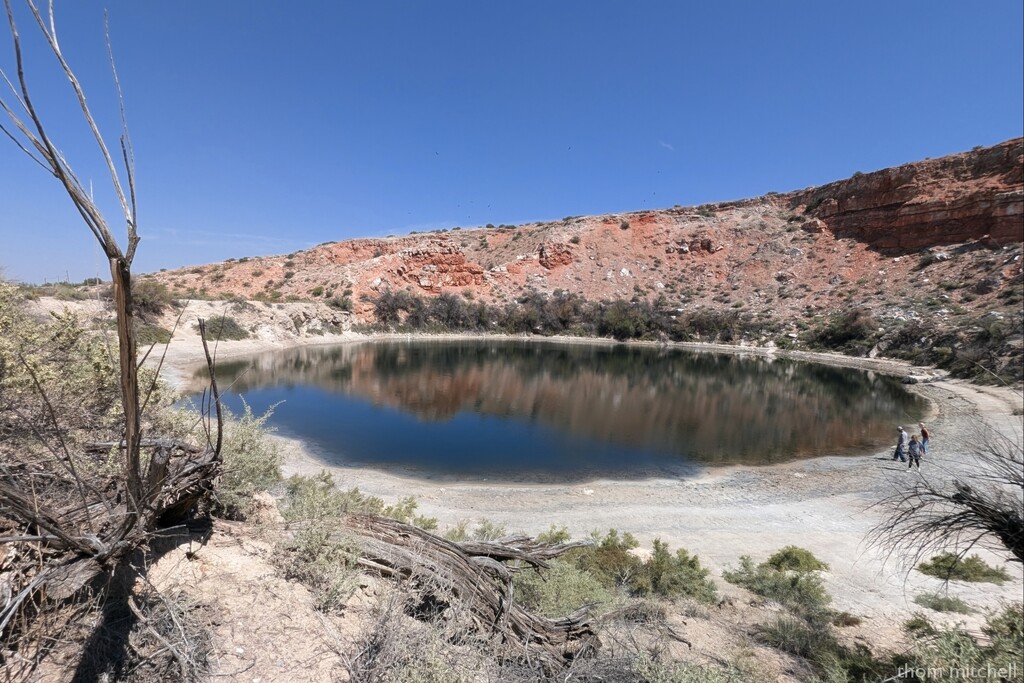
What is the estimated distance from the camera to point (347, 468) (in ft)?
40.4

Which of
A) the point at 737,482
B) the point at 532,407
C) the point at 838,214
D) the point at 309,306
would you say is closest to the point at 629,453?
the point at 737,482

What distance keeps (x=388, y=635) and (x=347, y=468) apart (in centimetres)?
1001

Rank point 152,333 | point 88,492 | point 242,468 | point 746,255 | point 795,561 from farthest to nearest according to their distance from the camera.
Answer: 1. point 746,255
2. point 152,333
3. point 795,561
4. point 242,468
5. point 88,492

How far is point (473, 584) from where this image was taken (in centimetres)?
383

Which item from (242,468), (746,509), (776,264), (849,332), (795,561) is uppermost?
(776,264)

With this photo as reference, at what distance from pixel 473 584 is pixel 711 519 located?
23.6 ft

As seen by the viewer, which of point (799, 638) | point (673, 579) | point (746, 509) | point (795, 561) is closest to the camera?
point (799, 638)

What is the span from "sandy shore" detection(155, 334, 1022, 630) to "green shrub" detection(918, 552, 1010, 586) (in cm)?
13

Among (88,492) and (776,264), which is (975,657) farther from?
(776,264)

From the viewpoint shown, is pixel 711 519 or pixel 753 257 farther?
pixel 753 257

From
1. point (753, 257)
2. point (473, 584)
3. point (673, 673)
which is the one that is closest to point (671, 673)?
point (673, 673)

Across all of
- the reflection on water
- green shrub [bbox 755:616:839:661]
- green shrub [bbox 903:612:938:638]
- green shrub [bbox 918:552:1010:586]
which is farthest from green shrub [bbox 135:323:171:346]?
green shrub [bbox 918:552:1010:586]

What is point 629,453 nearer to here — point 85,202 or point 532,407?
point 532,407

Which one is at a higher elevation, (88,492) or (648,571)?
(88,492)
